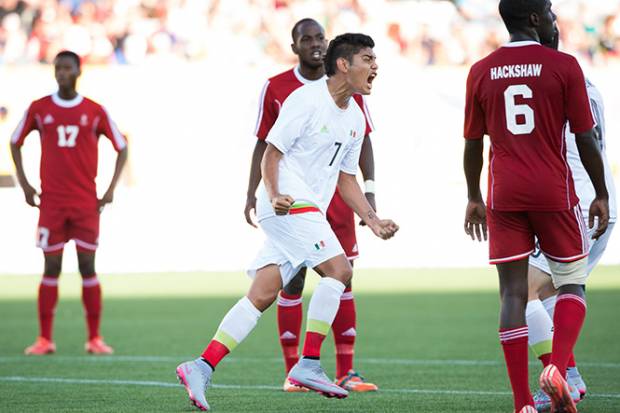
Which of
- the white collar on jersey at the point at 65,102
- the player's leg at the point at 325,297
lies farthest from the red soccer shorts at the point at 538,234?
the white collar on jersey at the point at 65,102

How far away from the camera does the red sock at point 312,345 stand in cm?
665

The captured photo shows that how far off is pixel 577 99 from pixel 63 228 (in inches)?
234

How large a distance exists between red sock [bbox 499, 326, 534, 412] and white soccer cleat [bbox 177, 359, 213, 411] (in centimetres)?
159

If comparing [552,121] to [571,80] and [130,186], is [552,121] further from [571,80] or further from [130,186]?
[130,186]

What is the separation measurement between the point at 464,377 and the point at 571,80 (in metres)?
3.04

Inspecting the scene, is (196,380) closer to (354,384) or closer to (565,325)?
(354,384)

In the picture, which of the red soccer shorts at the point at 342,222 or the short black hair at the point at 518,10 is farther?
the red soccer shorts at the point at 342,222

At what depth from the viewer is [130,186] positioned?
22.8 metres

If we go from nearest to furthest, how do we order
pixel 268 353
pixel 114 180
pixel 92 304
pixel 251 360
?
pixel 251 360, pixel 268 353, pixel 92 304, pixel 114 180

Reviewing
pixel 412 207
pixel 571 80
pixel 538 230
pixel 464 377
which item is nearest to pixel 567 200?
pixel 538 230

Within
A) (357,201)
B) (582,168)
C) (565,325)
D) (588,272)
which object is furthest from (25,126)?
(565,325)

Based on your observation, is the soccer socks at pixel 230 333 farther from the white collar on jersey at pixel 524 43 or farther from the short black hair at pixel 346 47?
the white collar on jersey at pixel 524 43

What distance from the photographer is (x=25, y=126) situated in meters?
10.6

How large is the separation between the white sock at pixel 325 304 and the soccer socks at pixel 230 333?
1.03 ft
